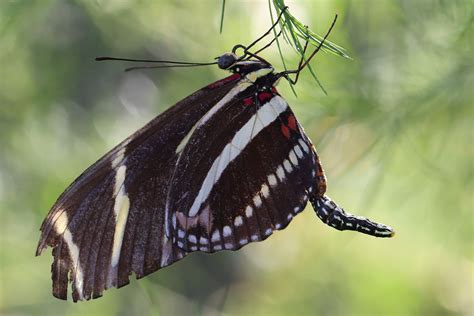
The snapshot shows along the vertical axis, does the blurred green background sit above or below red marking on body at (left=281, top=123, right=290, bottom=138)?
above

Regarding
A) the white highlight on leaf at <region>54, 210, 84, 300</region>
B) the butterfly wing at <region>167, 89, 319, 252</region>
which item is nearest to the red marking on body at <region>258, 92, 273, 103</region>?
the butterfly wing at <region>167, 89, 319, 252</region>

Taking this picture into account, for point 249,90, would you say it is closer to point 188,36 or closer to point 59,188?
point 188,36

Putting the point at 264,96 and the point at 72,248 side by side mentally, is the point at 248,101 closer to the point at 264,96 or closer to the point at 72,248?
the point at 264,96

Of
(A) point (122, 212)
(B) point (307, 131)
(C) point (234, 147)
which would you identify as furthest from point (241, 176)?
(B) point (307, 131)

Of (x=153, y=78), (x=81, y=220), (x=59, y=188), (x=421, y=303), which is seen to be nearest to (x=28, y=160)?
(x=59, y=188)

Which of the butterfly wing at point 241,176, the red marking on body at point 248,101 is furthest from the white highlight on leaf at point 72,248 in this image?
the red marking on body at point 248,101

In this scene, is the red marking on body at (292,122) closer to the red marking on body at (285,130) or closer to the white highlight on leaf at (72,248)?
the red marking on body at (285,130)

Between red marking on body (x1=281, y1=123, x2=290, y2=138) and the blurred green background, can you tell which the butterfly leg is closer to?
red marking on body (x1=281, y1=123, x2=290, y2=138)
